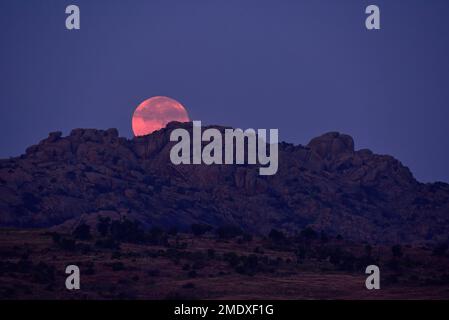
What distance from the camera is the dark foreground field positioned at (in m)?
73.9

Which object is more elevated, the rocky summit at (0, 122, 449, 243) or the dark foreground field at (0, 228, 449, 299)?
the rocky summit at (0, 122, 449, 243)

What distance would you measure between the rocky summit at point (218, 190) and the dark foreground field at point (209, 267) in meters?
30.2

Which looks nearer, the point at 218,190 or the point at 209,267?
the point at 209,267

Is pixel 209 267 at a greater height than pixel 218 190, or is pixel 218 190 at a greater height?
pixel 218 190

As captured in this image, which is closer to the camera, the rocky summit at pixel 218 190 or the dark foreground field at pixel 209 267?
the dark foreground field at pixel 209 267

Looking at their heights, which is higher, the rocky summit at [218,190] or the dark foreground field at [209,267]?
the rocky summit at [218,190]

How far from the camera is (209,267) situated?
86.2 metres

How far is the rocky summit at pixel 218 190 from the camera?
13962cm

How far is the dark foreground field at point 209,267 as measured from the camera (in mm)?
73875

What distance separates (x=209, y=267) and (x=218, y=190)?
6798cm

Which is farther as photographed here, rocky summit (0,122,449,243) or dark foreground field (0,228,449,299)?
rocky summit (0,122,449,243)

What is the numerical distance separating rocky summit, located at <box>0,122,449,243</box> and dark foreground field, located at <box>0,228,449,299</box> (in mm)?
30155
